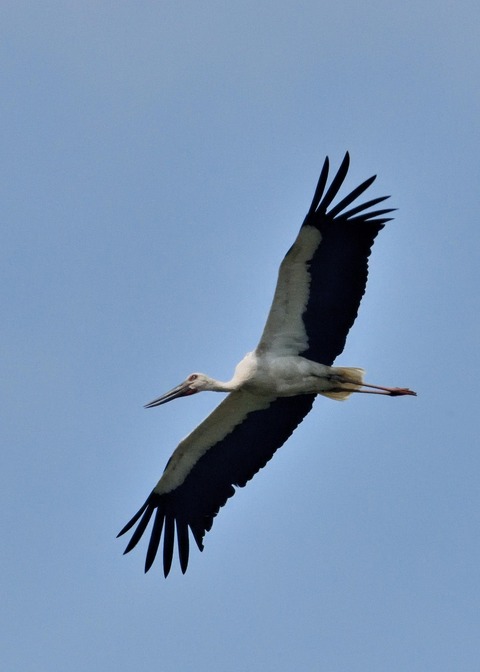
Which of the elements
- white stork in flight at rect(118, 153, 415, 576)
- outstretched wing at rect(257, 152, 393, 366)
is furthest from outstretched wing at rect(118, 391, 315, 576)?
outstretched wing at rect(257, 152, 393, 366)

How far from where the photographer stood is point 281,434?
2105 cm

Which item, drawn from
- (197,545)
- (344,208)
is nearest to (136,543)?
(197,545)

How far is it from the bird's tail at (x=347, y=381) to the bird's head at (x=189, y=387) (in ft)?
4.90

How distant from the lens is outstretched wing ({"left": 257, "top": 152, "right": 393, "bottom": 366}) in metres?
19.5

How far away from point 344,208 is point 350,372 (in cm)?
207

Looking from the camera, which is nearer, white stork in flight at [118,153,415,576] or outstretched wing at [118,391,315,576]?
white stork in flight at [118,153,415,576]

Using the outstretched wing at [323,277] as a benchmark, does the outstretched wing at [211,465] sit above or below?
below

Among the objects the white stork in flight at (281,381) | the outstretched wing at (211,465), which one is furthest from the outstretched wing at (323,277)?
the outstretched wing at (211,465)

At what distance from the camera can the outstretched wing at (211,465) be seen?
20.9 m

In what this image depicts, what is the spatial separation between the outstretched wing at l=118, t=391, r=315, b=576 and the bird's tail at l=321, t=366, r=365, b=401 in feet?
2.35

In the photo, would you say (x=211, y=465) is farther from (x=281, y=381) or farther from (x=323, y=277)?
(x=323, y=277)

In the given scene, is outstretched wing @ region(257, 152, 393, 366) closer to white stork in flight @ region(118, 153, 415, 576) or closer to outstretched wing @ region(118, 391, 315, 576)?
white stork in flight @ region(118, 153, 415, 576)

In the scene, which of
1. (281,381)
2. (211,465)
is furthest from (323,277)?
(211,465)

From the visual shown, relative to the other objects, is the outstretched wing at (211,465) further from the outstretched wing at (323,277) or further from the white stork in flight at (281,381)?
the outstretched wing at (323,277)
